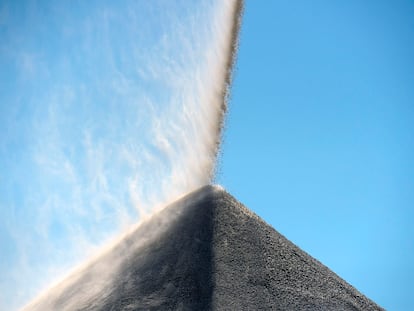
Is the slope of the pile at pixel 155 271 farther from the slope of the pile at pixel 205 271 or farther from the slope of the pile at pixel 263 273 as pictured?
the slope of the pile at pixel 263 273

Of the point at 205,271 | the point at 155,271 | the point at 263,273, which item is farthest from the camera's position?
the point at 155,271

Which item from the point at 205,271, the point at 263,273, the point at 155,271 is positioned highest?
the point at 205,271

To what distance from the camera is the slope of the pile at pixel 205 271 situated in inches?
718

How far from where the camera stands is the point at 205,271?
62.0ft

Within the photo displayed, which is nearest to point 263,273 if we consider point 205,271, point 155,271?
point 205,271

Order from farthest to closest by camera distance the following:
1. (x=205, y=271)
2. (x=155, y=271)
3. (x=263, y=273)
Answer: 1. (x=155, y=271)
2. (x=263, y=273)
3. (x=205, y=271)

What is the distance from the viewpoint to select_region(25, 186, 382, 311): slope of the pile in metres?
18.2

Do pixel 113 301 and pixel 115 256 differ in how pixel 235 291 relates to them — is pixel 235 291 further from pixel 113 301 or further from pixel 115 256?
pixel 115 256

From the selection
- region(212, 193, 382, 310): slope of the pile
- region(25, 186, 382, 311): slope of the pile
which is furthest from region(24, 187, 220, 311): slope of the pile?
region(212, 193, 382, 310): slope of the pile

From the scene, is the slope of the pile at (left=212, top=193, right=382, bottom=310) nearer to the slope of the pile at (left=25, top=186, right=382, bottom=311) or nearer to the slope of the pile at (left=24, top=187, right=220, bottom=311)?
the slope of the pile at (left=25, top=186, right=382, bottom=311)

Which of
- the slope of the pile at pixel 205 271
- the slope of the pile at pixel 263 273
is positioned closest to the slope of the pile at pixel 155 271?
the slope of the pile at pixel 205 271

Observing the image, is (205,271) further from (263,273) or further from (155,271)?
A: (263,273)

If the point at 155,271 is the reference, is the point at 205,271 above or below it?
above

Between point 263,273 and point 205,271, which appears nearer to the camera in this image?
→ point 205,271
